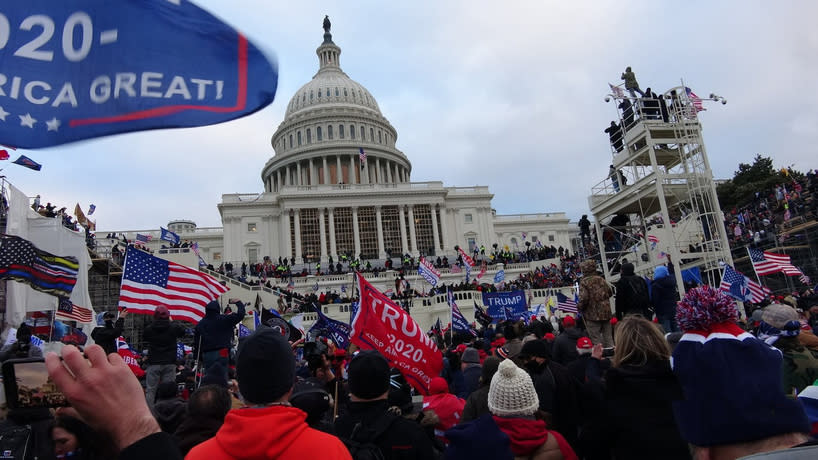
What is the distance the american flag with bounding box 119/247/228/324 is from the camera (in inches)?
411

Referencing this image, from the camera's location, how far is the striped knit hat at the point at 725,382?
269 centimetres

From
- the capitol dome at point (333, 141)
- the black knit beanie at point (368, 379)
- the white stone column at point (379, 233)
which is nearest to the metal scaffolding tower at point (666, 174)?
the black knit beanie at point (368, 379)

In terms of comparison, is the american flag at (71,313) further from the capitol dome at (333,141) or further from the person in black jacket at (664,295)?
the capitol dome at (333,141)

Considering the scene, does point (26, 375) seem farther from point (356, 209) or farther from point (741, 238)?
point (356, 209)

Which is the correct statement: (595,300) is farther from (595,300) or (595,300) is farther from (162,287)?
(162,287)

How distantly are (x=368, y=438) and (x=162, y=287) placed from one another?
8251 mm

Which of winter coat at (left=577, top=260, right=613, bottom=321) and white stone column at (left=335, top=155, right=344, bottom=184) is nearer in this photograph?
winter coat at (left=577, top=260, right=613, bottom=321)

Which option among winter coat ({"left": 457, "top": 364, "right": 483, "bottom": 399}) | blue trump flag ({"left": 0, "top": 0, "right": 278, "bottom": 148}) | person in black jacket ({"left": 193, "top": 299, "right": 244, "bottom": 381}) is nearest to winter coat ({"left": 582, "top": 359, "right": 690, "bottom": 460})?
winter coat ({"left": 457, "top": 364, "right": 483, "bottom": 399})

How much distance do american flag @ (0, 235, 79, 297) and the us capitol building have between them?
46.6 m

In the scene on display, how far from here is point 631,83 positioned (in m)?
22.0

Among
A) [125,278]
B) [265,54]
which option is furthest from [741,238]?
[265,54]

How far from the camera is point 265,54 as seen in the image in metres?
3.46

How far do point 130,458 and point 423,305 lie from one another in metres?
32.9

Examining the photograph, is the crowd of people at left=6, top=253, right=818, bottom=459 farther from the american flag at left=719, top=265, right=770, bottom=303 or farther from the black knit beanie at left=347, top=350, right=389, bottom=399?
the american flag at left=719, top=265, right=770, bottom=303
